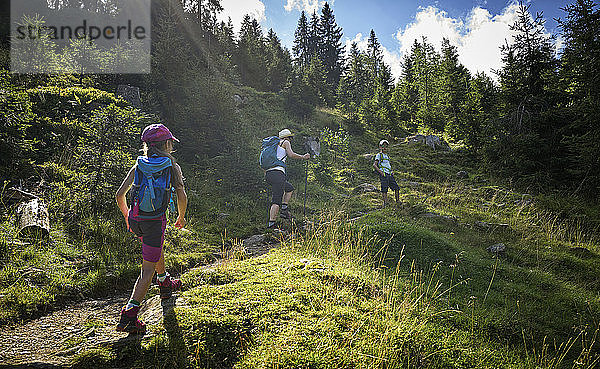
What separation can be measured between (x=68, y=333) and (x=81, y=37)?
13716 millimetres

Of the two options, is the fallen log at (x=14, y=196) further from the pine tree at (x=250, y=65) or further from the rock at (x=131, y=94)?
the pine tree at (x=250, y=65)

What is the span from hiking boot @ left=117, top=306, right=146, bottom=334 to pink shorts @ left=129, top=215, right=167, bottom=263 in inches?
23.3

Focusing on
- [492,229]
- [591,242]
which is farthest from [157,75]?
[591,242]

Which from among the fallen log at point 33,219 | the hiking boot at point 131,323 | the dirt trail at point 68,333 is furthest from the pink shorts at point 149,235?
the fallen log at point 33,219

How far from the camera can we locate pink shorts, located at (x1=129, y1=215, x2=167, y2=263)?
3.57m

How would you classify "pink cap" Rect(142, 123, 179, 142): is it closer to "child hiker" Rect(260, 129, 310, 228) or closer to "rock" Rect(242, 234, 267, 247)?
"rock" Rect(242, 234, 267, 247)

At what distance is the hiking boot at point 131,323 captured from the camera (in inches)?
128

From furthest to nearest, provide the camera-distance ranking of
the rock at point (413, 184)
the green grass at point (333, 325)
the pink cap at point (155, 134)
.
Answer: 1. the rock at point (413, 184)
2. the pink cap at point (155, 134)
3. the green grass at point (333, 325)

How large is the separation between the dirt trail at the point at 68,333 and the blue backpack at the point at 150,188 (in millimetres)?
1269

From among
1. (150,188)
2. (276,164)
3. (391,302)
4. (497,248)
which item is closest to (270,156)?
(276,164)

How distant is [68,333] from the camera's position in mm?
3500

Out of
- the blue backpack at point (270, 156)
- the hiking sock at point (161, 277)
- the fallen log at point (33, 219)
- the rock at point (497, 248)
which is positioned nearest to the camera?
the hiking sock at point (161, 277)

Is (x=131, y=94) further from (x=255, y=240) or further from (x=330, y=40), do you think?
(x=330, y=40)

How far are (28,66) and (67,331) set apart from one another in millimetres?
9705
